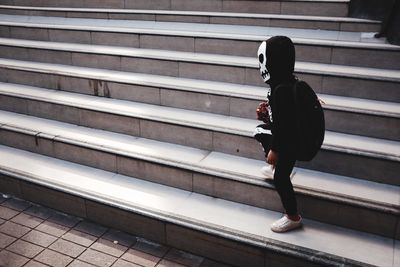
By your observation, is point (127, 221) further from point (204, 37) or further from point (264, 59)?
point (204, 37)

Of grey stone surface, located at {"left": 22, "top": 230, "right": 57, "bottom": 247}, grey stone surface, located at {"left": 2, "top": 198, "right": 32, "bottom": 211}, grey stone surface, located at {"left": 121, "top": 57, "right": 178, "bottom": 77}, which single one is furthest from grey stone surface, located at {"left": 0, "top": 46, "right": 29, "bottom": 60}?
grey stone surface, located at {"left": 22, "top": 230, "right": 57, "bottom": 247}

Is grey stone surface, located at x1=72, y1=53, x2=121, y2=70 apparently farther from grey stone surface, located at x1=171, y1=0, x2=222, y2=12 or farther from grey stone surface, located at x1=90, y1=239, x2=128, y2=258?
grey stone surface, located at x1=90, y1=239, x2=128, y2=258

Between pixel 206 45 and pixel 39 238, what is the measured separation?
307 centimetres

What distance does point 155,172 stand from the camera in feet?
12.6

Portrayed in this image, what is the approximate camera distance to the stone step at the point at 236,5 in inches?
211

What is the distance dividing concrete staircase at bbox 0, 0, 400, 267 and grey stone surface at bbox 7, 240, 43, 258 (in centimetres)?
54

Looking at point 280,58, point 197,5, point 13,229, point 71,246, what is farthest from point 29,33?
point 280,58

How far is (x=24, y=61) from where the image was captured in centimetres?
596

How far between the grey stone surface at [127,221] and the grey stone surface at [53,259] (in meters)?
0.52

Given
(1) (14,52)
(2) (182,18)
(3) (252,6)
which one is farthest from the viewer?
(1) (14,52)

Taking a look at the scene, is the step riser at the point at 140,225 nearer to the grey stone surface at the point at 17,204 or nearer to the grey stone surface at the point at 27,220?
the grey stone surface at the point at 17,204

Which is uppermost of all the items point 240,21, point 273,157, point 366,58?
point 240,21

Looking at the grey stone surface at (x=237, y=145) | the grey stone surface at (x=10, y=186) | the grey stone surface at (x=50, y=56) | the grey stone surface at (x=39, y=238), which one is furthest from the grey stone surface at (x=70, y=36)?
the grey stone surface at (x=39, y=238)

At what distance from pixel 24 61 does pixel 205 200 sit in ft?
13.1
